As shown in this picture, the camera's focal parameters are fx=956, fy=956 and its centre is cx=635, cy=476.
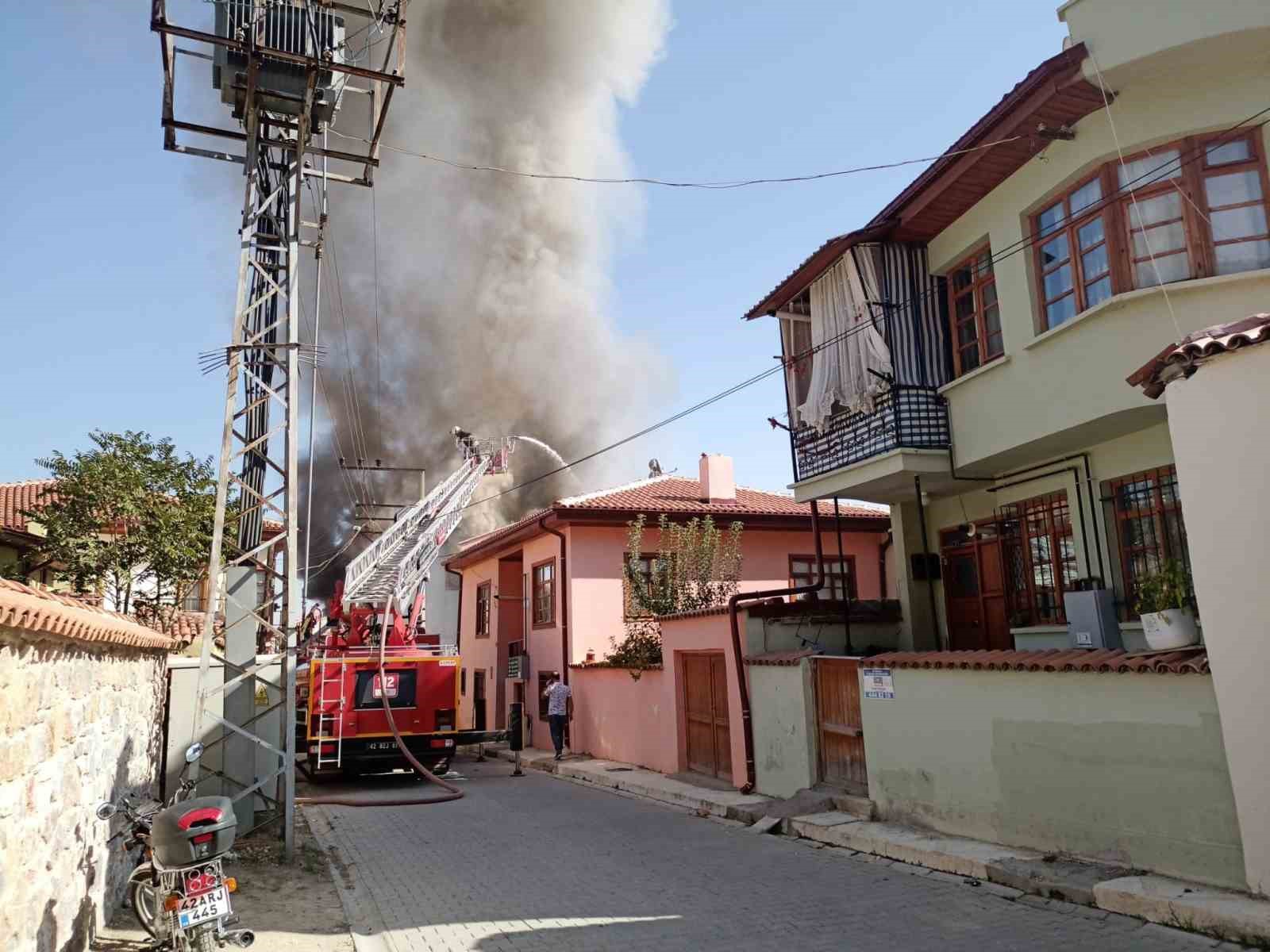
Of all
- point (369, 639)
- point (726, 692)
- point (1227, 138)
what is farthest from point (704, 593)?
point (1227, 138)

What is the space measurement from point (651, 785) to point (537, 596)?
907 centimetres

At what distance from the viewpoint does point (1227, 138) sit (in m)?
9.11

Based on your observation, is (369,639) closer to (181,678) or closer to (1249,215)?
(181,678)

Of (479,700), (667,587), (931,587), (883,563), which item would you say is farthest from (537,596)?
(931,587)

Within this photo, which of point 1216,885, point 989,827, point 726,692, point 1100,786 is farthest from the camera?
point 726,692

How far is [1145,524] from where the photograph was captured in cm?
1014

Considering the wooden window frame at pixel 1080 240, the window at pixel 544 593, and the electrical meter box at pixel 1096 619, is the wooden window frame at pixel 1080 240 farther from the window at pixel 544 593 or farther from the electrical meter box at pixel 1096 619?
the window at pixel 544 593

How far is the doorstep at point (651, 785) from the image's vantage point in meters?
11.8

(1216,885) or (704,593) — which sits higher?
(704,593)

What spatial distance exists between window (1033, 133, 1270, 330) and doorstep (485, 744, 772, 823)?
6911mm

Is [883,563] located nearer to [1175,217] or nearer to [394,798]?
[394,798]

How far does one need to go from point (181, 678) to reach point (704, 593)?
9.63m

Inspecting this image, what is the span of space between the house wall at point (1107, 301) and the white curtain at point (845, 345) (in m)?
1.63

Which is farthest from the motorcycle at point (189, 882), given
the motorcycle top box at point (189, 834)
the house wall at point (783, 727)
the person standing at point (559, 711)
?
the person standing at point (559, 711)
